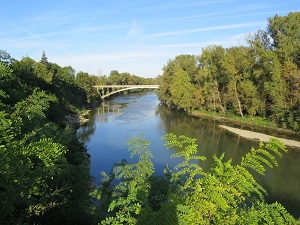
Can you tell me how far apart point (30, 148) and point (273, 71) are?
109 feet

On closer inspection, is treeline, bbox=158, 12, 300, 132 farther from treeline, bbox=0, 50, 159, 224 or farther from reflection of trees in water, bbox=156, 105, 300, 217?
treeline, bbox=0, 50, 159, 224

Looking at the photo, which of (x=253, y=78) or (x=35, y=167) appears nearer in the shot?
(x=35, y=167)

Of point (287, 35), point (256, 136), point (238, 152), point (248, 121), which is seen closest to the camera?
point (238, 152)

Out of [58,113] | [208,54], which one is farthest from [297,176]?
[208,54]

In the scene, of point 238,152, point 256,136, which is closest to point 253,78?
point 256,136

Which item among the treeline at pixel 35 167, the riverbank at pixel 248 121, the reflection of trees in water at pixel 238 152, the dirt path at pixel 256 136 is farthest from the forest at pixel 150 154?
the dirt path at pixel 256 136

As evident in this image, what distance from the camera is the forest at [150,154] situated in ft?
10.6

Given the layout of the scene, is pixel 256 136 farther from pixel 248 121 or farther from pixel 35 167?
pixel 35 167

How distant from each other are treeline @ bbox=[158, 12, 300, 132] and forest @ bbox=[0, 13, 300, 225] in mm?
129

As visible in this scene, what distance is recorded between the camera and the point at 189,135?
103ft

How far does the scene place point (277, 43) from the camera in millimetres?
33906

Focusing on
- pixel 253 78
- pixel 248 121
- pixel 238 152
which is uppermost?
pixel 253 78

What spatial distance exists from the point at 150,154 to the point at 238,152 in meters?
20.0

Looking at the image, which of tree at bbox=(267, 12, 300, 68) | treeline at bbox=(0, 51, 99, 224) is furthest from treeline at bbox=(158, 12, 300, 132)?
treeline at bbox=(0, 51, 99, 224)
